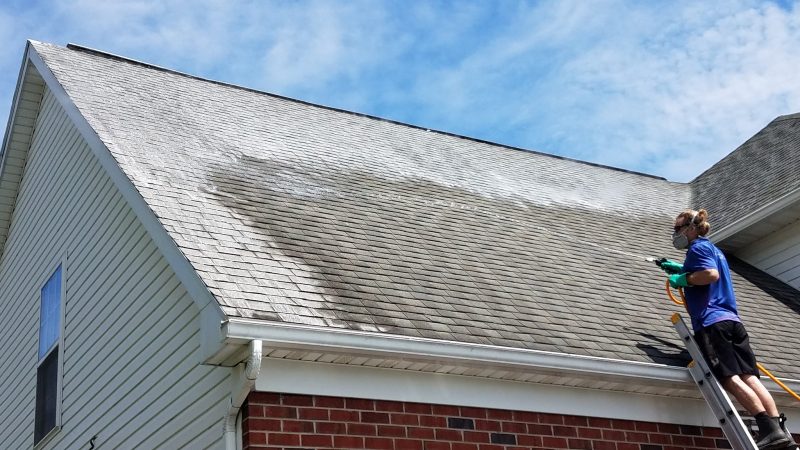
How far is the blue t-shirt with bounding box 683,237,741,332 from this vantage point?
708 cm

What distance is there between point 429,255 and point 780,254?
5096 mm

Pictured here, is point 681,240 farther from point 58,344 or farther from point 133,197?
point 58,344

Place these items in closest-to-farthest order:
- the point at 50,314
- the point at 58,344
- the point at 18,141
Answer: the point at 58,344, the point at 50,314, the point at 18,141

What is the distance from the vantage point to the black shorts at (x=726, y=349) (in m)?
6.85

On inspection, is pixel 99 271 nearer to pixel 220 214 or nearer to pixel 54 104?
pixel 220 214

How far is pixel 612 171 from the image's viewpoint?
14594 mm

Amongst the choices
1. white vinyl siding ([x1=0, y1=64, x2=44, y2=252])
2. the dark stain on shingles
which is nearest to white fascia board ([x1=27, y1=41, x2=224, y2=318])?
white vinyl siding ([x1=0, y1=64, x2=44, y2=252])

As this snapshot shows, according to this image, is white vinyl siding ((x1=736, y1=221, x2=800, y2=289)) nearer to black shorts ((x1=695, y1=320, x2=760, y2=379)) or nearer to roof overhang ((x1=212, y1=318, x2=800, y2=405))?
roof overhang ((x1=212, y1=318, x2=800, y2=405))

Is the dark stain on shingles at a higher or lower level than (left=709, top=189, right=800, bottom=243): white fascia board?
lower

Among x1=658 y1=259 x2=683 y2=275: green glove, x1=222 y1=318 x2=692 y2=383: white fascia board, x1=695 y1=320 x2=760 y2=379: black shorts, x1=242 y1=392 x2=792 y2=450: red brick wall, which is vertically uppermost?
x1=658 y1=259 x2=683 y2=275: green glove

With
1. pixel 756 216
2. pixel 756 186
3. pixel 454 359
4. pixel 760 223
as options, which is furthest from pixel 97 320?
pixel 756 186

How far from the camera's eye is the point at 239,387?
18.5 feet

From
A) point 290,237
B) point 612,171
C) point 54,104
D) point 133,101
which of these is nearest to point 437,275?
point 290,237

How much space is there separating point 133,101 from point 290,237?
346 centimetres
